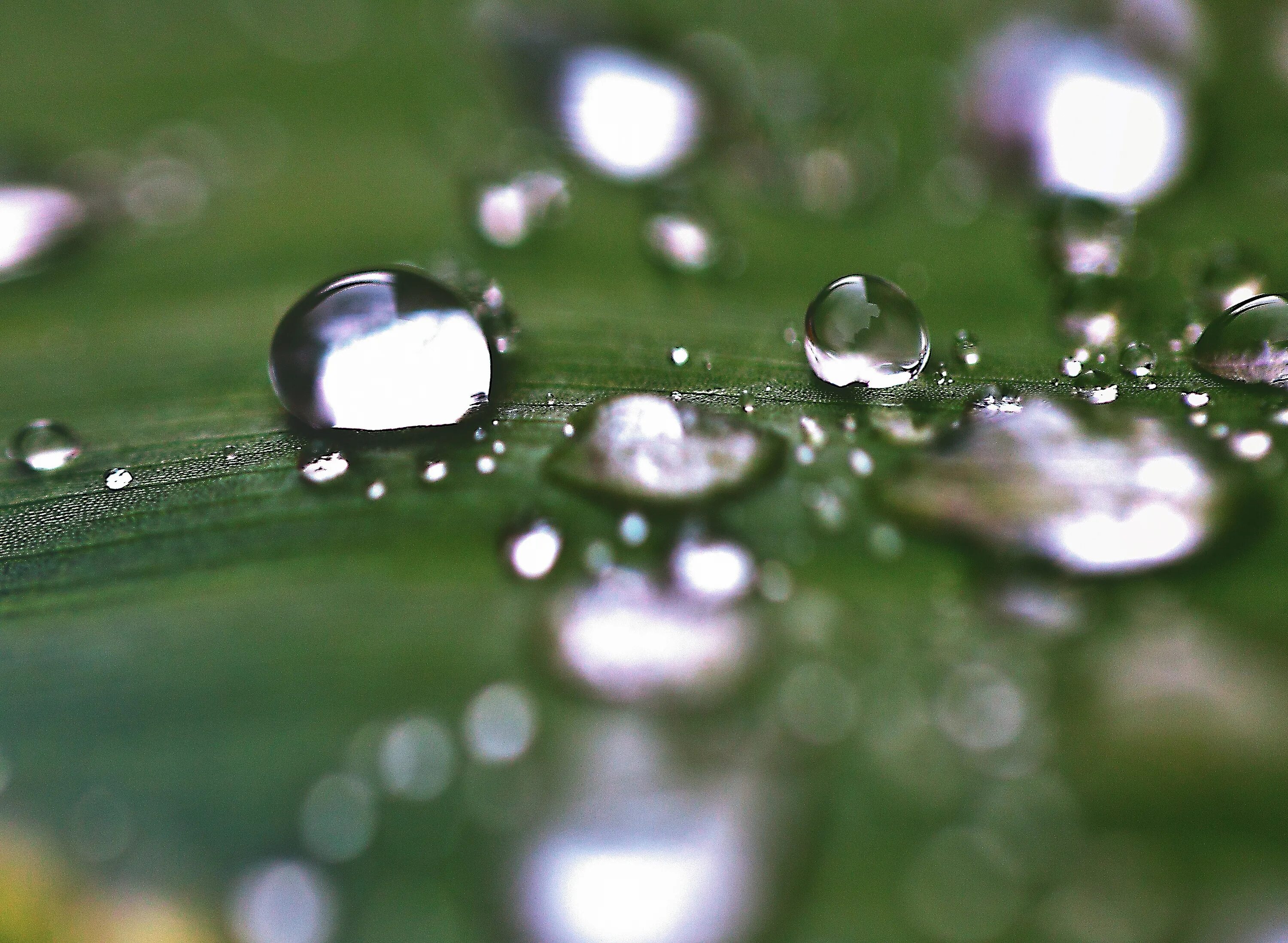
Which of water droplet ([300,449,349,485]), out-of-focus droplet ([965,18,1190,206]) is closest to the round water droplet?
water droplet ([300,449,349,485])

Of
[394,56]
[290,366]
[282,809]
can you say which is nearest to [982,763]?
[282,809]

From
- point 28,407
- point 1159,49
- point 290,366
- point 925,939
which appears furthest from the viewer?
point 1159,49

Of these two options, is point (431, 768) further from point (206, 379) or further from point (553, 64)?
point (553, 64)

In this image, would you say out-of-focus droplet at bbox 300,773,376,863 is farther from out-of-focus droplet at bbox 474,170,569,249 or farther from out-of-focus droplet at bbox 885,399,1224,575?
out-of-focus droplet at bbox 474,170,569,249

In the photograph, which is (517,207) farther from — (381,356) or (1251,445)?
(1251,445)

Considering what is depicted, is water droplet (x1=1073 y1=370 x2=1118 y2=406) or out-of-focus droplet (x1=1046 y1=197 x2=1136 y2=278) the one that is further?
out-of-focus droplet (x1=1046 y1=197 x2=1136 y2=278)
